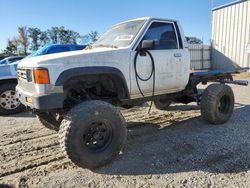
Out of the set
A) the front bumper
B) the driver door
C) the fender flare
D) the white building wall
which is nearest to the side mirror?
the driver door

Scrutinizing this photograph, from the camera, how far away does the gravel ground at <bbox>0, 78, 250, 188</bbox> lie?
138 inches

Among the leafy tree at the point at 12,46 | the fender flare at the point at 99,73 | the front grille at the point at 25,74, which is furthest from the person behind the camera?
the leafy tree at the point at 12,46

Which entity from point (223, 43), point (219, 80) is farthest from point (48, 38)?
point (219, 80)

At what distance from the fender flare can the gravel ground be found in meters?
0.98

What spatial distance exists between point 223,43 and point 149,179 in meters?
17.9

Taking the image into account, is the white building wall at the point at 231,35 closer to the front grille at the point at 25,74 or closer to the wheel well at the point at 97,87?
the wheel well at the point at 97,87

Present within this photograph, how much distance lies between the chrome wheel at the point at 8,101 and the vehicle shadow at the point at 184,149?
11.4ft

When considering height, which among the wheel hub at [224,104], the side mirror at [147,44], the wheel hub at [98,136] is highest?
the side mirror at [147,44]

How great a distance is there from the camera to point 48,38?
213 ft

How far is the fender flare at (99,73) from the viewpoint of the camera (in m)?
3.76

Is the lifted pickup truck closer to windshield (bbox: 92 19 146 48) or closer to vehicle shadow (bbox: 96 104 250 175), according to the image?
windshield (bbox: 92 19 146 48)

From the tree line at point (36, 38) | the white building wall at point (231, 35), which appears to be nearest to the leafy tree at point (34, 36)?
the tree line at point (36, 38)

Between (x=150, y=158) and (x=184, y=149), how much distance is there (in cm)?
67

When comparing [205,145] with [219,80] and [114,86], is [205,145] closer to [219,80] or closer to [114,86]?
[114,86]
